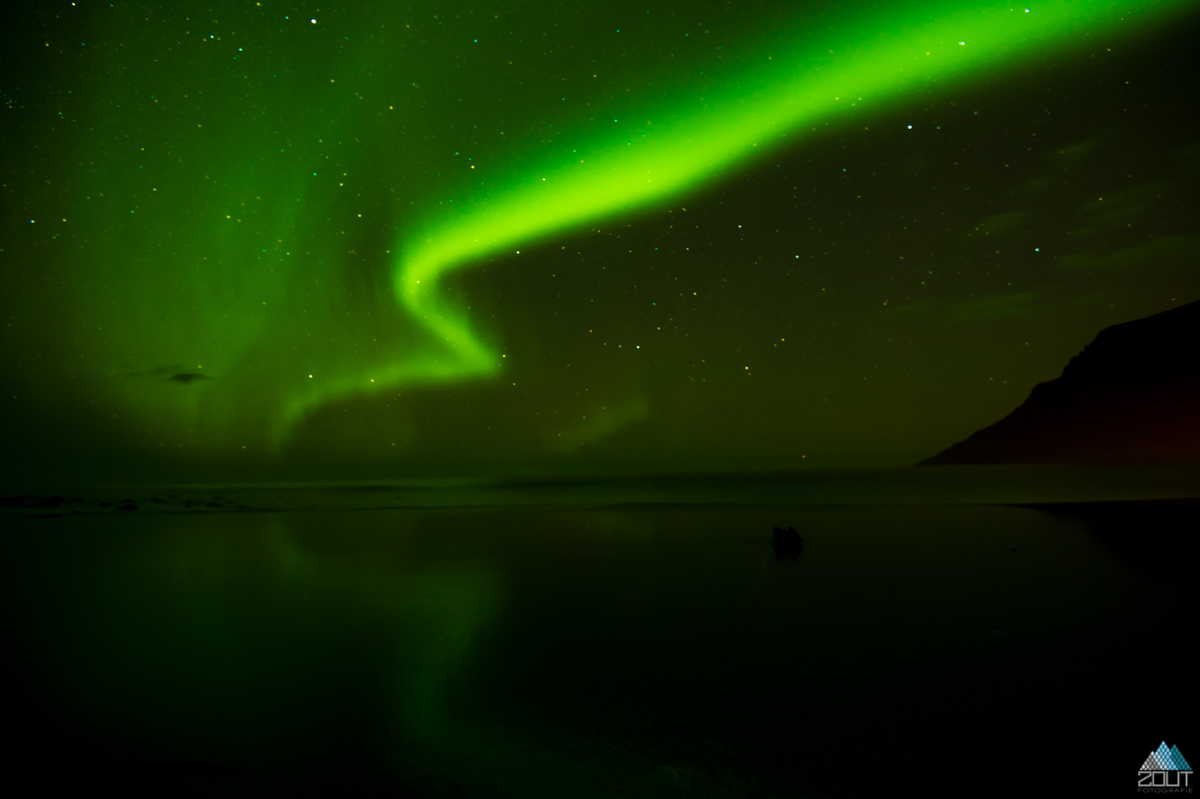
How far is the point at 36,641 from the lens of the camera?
6383mm

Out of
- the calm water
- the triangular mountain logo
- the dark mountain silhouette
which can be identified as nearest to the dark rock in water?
the calm water

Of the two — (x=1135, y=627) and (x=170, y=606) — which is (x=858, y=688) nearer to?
(x=1135, y=627)

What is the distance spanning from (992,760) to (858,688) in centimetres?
112

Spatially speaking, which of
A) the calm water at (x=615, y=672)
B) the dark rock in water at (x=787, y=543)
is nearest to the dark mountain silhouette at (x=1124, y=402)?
the dark rock in water at (x=787, y=543)

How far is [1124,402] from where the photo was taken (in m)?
67.6

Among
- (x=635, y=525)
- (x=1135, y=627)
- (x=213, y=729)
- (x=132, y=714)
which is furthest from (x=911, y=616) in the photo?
(x=635, y=525)

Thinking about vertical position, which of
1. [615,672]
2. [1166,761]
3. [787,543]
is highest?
[787,543]

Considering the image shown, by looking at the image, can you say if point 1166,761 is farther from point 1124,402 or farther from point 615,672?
point 1124,402

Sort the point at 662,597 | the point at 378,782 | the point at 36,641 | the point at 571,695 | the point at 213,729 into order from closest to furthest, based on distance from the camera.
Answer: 1. the point at 378,782
2. the point at 213,729
3. the point at 571,695
4. the point at 36,641
5. the point at 662,597

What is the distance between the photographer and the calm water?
364cm

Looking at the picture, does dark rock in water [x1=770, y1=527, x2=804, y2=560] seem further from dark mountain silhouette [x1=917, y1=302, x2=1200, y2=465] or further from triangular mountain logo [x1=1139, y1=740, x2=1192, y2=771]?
dark mountain silhouette [x1=917, y1=302, x2=1200, y2=465]

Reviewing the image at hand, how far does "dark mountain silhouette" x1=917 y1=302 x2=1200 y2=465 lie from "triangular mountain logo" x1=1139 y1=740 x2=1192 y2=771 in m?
61.9

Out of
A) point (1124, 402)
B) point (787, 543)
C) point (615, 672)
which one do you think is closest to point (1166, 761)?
point (615, 672)

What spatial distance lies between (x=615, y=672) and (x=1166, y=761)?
11.8 feet
